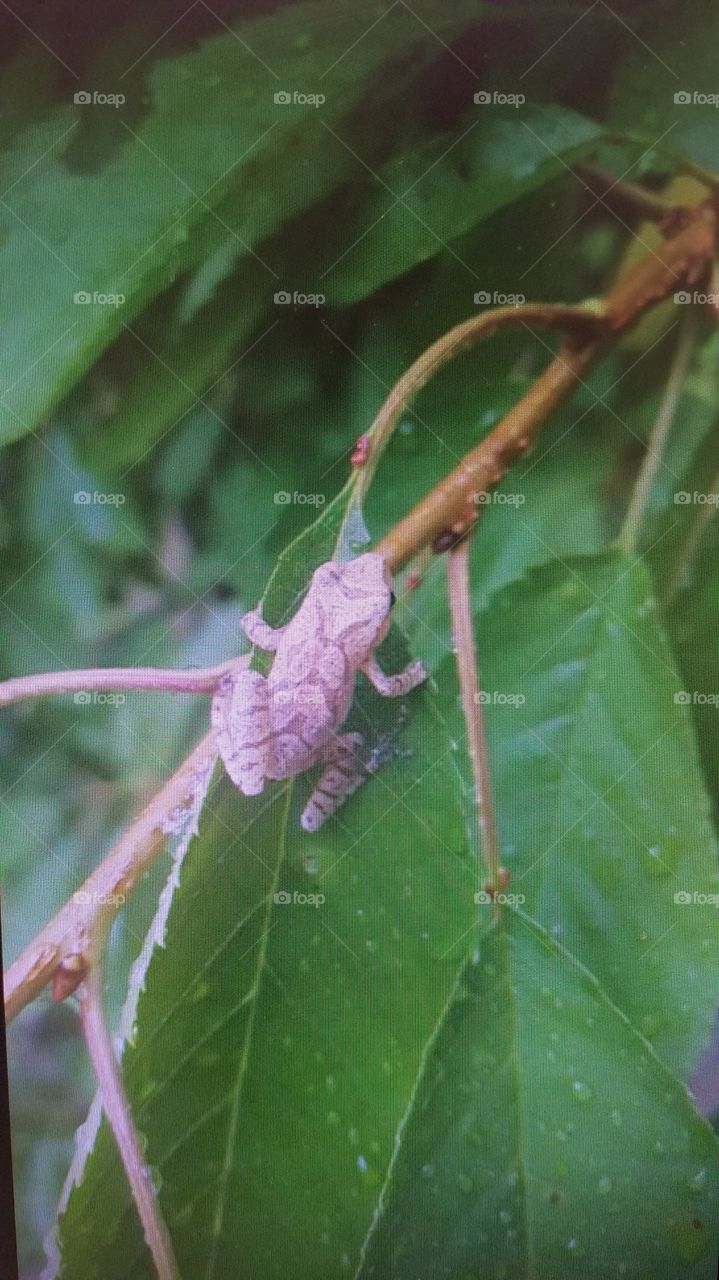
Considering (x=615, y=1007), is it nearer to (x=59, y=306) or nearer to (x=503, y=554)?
(x=503, y=554)

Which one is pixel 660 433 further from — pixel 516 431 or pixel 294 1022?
pixel 294 1022
